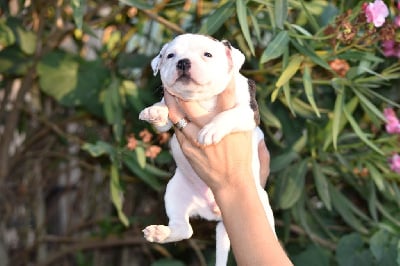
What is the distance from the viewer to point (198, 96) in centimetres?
138

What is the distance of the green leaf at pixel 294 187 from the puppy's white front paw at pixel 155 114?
0.84 m

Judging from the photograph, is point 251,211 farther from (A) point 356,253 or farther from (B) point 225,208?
(A) point 356,253

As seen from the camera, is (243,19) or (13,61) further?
(13,61)

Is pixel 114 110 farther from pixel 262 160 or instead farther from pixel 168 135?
pixel 262 160

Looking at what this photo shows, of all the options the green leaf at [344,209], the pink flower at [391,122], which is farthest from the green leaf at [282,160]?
the pink flower at [391,122]

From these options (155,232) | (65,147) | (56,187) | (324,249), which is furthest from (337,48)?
(56,187)

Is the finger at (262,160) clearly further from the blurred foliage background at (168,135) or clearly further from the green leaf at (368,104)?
the green leaf at (368,104)

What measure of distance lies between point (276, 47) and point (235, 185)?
0.53 m

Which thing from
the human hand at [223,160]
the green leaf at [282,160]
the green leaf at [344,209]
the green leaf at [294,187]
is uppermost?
the human hand at [223,160]

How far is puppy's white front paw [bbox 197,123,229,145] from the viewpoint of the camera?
135 centimetres

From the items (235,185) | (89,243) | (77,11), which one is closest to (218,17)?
(77,11)

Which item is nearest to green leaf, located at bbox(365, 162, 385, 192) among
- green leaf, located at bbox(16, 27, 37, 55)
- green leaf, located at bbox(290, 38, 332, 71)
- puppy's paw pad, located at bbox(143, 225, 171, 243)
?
green leaf, located at bbox(290, 38, 332, 71)

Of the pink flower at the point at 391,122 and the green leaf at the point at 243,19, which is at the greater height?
the green leaf at the point at 243,19

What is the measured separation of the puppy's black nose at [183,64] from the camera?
4.31 feet
